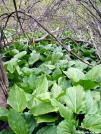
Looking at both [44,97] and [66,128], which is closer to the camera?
[66,128]

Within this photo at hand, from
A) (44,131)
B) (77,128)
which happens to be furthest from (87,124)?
(44,131)

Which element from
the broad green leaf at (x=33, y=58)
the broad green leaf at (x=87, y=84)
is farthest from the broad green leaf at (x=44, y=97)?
the broad green leaf at (x=33, y=58)

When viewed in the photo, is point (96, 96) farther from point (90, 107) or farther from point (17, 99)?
point (17, 99)

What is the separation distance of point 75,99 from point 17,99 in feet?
0.99

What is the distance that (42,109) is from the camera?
1.17 metres

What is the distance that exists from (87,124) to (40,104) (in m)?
0.26

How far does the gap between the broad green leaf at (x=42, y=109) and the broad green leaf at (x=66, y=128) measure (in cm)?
10

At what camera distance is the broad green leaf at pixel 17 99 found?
122cm

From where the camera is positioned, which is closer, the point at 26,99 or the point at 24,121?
the point at 24,121

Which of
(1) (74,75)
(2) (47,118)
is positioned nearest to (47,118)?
(2) (47,118)

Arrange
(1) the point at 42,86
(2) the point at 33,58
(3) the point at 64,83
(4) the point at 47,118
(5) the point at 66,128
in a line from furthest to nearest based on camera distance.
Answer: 1. (2) the point at 33,58
2. (3) the point at 64,83
3. (1) the point at 42,86
4. (4) the point at 47,118
5. (5) the point at 66,128

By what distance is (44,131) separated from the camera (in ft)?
3.64

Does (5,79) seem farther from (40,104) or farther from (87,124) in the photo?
(87,124)

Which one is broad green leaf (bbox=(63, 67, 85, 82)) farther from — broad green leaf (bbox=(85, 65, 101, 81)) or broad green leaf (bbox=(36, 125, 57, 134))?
broad green leaf (bbox=(36, 125, 57, 134))
